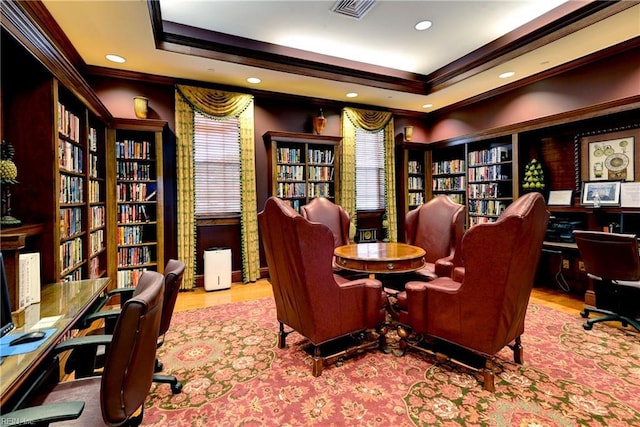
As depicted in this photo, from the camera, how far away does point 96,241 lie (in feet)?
11.3

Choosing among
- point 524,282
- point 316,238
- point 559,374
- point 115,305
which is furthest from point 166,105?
point 559,374

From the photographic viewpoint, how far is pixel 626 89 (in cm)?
339

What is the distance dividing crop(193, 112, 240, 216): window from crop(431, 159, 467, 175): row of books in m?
3.67

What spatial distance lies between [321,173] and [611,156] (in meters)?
3.77

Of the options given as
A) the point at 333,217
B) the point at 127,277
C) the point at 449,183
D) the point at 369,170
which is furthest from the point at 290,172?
the point at 449,183

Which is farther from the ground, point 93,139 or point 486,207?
point 93,139

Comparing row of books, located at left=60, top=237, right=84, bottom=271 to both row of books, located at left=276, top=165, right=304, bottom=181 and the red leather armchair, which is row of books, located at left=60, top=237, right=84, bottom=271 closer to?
the red leather armchair

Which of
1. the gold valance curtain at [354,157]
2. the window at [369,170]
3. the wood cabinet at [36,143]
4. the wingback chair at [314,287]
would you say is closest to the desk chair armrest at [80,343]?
the wingback chair at [314,287]

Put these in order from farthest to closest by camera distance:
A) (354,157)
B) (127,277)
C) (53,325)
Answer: (354,157) → (127,277) → (53,325)

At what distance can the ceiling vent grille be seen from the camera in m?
3.01

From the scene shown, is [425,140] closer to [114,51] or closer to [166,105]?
[166,105]

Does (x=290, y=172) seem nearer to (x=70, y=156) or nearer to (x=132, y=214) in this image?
(x=132, y=214)

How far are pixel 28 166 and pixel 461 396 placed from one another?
11.0 feet

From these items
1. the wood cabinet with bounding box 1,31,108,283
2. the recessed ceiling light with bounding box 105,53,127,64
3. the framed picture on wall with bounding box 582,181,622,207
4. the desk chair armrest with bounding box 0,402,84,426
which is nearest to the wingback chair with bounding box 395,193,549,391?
the desk chair armrest with bounding box 0,402,84,426
